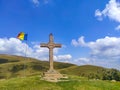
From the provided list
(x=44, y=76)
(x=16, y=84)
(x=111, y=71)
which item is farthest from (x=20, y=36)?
(x=111, y=71)

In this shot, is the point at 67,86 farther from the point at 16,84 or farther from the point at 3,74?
the point at 3,74

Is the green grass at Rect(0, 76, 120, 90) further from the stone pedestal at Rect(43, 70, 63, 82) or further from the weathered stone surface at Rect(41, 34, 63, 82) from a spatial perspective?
the weathered stone surface at Rect(41, 34, 63, 82)

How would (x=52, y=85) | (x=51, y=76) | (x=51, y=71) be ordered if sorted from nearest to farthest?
(x=52, y=85) → (x=51, y=76) → (x=51, y=71)

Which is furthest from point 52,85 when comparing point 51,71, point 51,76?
point 51,71

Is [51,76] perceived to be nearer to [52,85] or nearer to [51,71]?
[51,71]

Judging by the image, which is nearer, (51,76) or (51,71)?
(51,76)

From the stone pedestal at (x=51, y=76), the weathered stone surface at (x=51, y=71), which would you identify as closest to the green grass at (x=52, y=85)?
the stone pedestal at (x=51, y=76)

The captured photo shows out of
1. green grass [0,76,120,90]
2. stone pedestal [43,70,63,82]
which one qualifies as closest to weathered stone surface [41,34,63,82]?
stone pedestal [43,70,63,82]

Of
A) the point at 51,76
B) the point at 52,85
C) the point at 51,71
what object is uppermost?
the point at 51,71

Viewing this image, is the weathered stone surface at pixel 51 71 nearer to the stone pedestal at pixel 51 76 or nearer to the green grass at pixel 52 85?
the stone pedestal at pixel 51 76

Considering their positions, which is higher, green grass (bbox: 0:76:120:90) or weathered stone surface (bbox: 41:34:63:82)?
weathered stone surface (bbox: 41:34:63:82)

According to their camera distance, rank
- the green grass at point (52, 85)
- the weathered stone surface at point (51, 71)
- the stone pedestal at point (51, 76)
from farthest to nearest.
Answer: the weathered stone surface at point (51, 71), the stone pedestal at point (51, 76), the green grass at point (52, 85)

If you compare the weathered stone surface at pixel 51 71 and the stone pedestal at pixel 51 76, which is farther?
the weathered stone surface at pixel 51 71

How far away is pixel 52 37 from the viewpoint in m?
68.7
